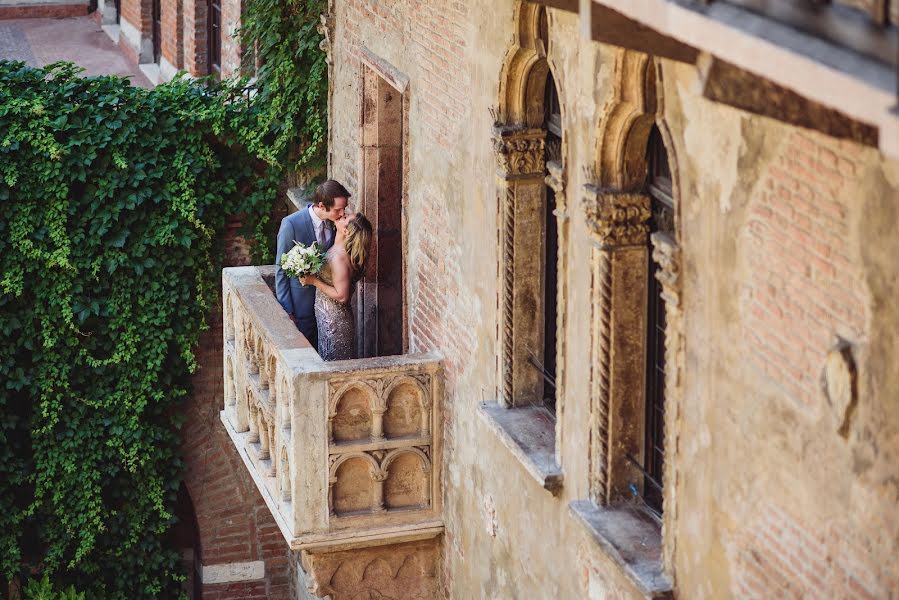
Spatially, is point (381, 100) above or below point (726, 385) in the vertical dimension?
above

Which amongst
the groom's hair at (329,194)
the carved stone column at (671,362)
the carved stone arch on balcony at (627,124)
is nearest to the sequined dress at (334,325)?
the groom's hair at (329,194)

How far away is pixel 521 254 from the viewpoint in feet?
A: 27.7

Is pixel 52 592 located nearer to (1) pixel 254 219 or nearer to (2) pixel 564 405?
(1) pixel 254 219

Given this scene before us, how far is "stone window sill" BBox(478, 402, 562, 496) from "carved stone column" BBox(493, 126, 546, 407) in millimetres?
103

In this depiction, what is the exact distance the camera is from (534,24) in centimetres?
791

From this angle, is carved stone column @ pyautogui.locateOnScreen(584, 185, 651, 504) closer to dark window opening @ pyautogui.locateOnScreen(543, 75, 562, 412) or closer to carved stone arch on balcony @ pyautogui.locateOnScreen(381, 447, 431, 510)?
dark window opening @ pyautogui.locateOnScreen(543, 75, 562, 412)

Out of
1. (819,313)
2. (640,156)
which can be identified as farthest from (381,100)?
(819,313)

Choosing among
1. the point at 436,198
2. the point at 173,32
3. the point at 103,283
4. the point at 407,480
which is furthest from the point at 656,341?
the point at 173,32

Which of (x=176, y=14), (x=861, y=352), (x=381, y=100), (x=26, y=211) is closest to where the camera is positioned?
(x=861, y=352)

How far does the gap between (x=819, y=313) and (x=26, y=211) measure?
29.7 ft

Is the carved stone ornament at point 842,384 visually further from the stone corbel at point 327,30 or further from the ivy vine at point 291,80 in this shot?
the ivy vine at point 291,80

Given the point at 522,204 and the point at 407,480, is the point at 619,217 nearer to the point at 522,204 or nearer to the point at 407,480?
the point at 522,204

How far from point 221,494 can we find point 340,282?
183 inches

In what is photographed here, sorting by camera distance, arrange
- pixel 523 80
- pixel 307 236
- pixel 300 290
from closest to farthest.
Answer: pixel 523 80 → pixel 307 236 → pixel 300 290
